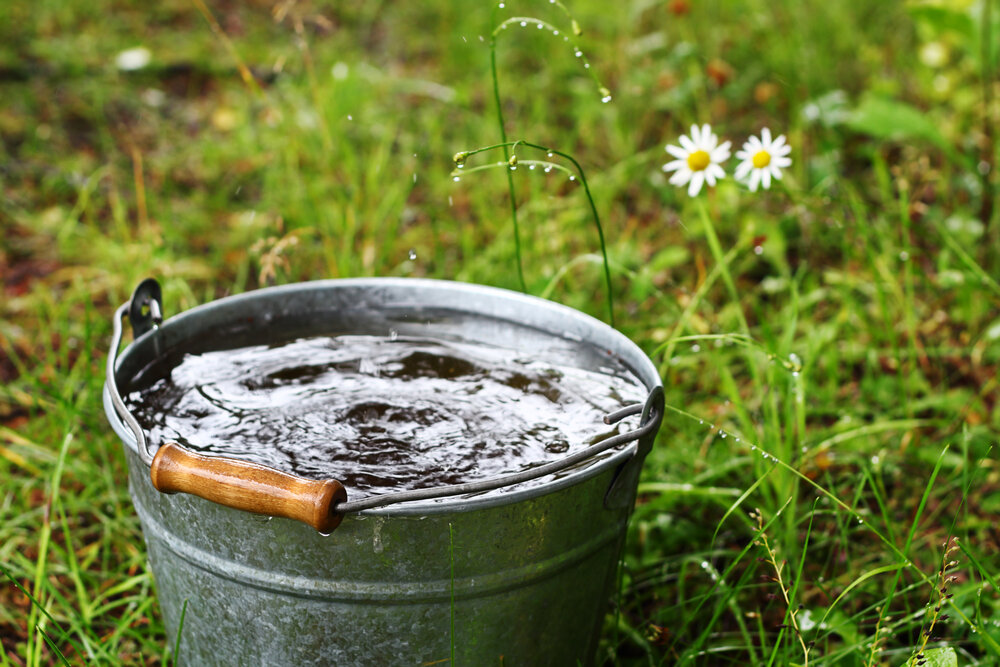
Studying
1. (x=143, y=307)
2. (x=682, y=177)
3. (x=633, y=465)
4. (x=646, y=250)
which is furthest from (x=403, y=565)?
(x=646, y=250)

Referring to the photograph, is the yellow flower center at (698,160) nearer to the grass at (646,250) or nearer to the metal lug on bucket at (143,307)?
the grass at (646,250)

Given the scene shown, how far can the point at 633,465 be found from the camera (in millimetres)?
1312

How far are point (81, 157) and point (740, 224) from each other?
2.87 meters

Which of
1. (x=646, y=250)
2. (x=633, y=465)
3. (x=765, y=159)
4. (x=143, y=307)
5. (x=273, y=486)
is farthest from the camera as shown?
(x=646, y=250)

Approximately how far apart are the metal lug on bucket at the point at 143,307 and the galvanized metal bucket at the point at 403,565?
2 cm

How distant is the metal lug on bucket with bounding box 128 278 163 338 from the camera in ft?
5.03

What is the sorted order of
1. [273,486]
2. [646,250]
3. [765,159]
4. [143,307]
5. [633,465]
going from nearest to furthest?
[273,486] < [633,465] < [143,307] < [765,159] < [646,250]

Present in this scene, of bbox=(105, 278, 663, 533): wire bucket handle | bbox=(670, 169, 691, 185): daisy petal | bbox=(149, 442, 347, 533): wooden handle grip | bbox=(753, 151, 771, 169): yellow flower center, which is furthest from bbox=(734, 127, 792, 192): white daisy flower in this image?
bbox=(149, 442, 347, 533): wooden handle grip

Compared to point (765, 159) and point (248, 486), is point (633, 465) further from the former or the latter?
point (765, 159)

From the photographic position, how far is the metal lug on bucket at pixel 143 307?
5.03 feet

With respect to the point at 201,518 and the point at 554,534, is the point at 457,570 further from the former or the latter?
→ the point at 201,518

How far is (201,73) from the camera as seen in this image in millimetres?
4879

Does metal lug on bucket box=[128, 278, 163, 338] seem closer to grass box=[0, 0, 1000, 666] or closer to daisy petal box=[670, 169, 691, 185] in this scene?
grass box=[0, 0, 1000, 666]

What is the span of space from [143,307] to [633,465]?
0.90 m
